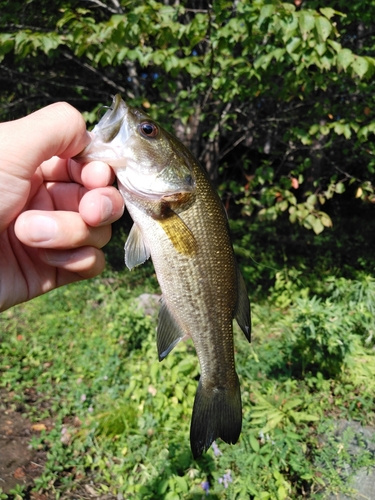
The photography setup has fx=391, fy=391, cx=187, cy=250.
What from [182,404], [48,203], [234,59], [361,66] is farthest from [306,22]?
[182,404]

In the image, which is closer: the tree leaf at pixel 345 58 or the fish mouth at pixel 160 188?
the fish mouth at pixel 160 188

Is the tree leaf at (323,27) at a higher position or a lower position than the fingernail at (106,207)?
higher

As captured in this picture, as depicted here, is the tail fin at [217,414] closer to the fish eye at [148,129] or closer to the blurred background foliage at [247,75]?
the fish eye at [148,129]

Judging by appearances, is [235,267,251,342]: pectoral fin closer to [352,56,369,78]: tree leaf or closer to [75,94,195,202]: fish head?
[75,94,195,202]: fish head

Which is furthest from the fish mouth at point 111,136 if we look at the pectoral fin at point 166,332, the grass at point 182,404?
the grass at point 182,404

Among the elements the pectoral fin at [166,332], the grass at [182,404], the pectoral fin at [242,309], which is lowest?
the grass at [182,404]

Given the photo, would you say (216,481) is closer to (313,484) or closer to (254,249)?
(313,484)
